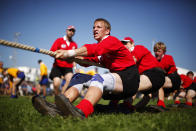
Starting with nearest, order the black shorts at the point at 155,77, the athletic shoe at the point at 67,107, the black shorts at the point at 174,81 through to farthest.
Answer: the athletic shoe at the point at 67,107 < the black shorts at the point at 155,77 < the black shorts at the point at 174,81

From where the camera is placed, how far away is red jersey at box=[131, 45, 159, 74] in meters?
3.81

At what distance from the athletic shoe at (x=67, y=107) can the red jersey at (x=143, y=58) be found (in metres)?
2.24

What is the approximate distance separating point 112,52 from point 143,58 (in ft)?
4.90

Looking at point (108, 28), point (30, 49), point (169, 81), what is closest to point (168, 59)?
point (169, 81)

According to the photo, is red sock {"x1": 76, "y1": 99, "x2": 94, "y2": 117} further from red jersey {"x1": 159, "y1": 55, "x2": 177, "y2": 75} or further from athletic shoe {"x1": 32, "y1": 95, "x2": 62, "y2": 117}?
red jersey {"x1": 159, "y1": 55, "x2": 177, "y2": 75}

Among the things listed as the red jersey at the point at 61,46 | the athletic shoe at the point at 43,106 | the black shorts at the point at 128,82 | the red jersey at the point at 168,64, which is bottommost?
the athletic shoe at the point at 43,106

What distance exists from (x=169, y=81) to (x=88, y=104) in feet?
9.95

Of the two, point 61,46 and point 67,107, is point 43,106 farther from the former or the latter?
point 61,46

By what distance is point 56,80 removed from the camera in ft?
18.9

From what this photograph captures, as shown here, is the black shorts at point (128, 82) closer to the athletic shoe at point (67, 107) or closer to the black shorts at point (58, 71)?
the athletic shoe at point (67, 107)

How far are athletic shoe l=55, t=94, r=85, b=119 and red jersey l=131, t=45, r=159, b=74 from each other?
2.24m

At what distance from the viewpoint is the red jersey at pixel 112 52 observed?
246 cm

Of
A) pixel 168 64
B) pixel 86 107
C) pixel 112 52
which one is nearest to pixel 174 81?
pixel 168 64

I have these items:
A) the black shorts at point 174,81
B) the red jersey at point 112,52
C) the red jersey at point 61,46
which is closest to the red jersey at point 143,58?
the black shorts at point 174,81
